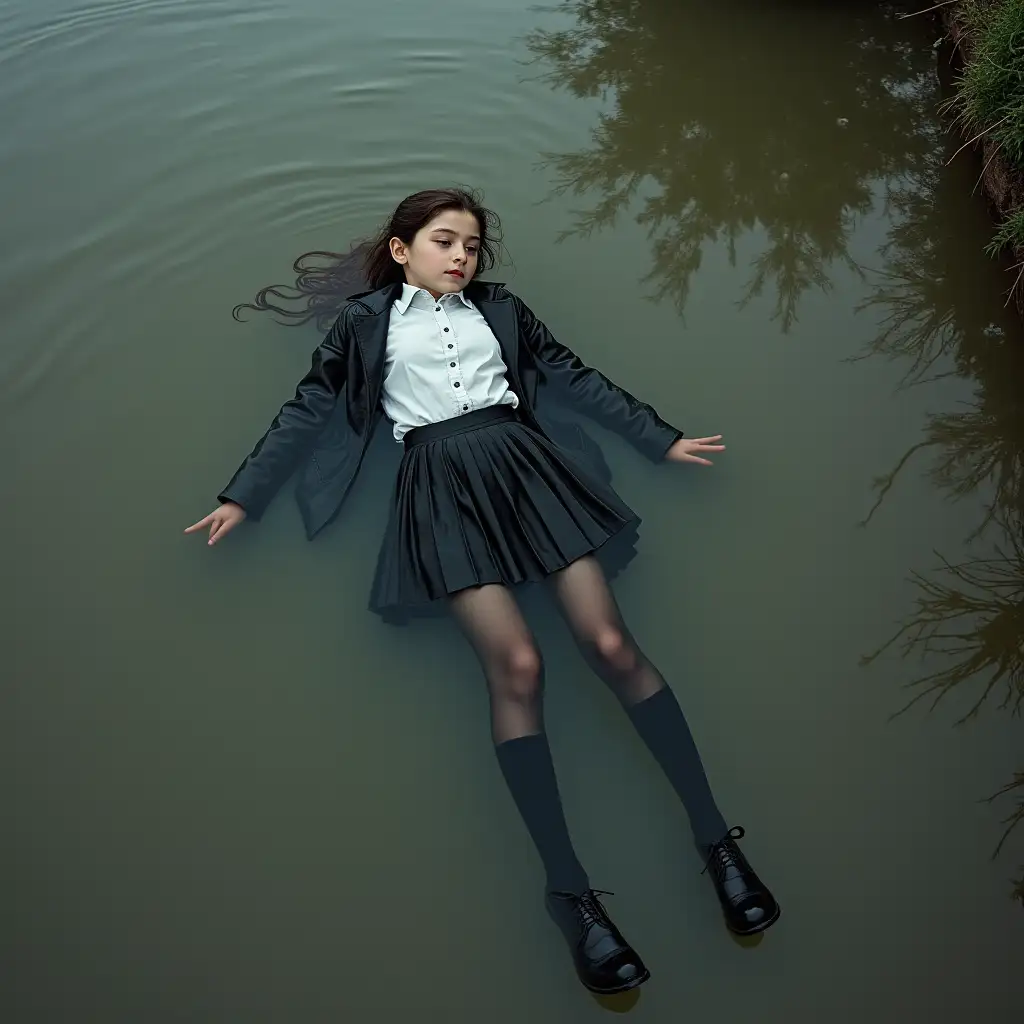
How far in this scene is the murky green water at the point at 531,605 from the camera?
7.85 feet

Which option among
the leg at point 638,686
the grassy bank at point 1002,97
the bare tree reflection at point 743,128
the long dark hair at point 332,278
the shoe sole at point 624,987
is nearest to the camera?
the shoe sole at point 624,987

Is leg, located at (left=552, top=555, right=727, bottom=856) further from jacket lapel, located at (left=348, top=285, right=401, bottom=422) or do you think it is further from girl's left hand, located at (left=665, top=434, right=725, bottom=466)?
jacket lapel, located at (left=348, top=285, right=401, bottom=422)

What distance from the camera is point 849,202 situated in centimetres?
403

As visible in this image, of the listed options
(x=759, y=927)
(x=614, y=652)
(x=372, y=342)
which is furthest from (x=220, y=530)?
(x=759, y=927)

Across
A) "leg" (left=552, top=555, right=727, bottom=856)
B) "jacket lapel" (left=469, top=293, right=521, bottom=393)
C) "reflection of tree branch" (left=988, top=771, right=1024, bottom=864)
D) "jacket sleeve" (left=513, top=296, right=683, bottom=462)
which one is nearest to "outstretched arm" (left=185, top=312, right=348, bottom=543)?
"jacket lapel" (left=469, top=293, right=521, bottom=393)

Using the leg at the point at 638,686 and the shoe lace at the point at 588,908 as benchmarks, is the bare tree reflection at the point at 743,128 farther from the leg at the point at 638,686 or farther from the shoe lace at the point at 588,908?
the shoe lace at the point at 588,908

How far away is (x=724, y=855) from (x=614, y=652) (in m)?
0.52

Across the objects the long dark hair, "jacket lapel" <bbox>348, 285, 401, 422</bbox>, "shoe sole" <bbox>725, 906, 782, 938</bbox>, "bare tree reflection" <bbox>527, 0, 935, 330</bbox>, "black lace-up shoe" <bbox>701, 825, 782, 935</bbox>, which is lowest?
"shoe sole" <bbox>725, 906, 782, 938</bbox>

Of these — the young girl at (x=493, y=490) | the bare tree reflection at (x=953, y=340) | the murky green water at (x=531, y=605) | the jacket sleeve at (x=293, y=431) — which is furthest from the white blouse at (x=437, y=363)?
the bare tree reflection at (x=953, y=340)

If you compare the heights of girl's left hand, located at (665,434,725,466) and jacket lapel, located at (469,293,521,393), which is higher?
jacket lapel, located at (469,293,521,393)

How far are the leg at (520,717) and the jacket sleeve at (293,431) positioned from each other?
0.66 meters

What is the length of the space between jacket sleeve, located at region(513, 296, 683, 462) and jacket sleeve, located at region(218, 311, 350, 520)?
21.5 inches

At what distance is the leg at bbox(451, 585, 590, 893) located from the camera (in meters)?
2.36

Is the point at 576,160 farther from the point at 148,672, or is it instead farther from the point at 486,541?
the point at 148,672
